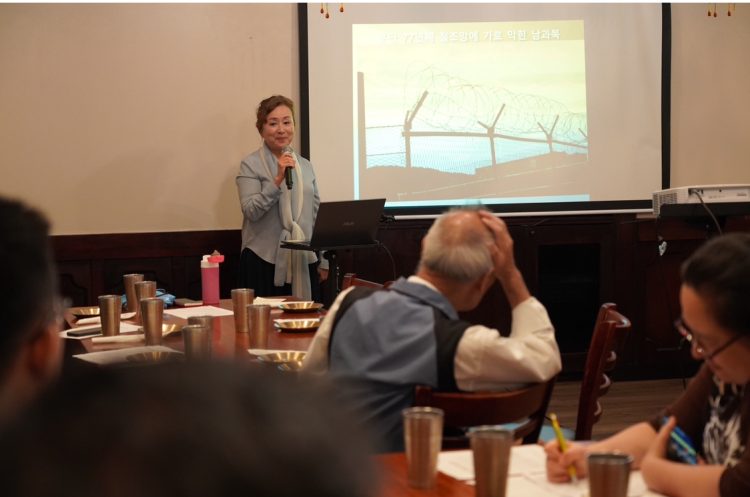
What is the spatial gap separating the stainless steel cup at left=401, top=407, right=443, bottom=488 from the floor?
3433 millimetres

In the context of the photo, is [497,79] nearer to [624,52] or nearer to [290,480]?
[624,52]

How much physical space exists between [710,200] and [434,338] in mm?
2825

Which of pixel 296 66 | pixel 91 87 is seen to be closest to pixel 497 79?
pixel 296 66

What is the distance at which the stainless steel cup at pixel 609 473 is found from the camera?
129 centimetres

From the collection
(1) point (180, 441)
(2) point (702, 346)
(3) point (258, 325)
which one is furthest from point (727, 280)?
(3) point (258, 325)

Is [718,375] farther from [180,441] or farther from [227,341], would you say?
[227,341]

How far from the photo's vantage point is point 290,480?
1.05 ft

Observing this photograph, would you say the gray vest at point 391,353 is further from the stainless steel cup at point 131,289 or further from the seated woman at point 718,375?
the stainless steel cup at point 131,289

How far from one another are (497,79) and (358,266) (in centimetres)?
156

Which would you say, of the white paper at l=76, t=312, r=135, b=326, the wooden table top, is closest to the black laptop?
the white paper at l=76, t=312, r=135, b=326

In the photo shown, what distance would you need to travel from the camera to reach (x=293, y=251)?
535 cm

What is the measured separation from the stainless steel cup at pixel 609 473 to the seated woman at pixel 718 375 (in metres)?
0.23

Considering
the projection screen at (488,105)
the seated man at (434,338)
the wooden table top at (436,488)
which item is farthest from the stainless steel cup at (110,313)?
the projection screen at (488,105)

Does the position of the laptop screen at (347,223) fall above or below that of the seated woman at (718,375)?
above
